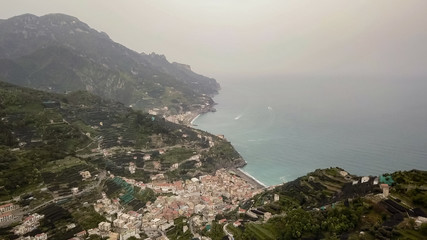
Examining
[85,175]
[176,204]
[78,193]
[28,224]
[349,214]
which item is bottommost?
[176,204]

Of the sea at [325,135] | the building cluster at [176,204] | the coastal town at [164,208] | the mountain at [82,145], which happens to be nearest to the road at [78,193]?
the coastal town at [164,208]

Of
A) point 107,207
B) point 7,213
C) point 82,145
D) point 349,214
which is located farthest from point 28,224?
point 349,214

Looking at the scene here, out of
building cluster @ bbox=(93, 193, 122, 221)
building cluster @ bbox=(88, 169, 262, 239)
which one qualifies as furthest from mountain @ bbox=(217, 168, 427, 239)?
building cluster @ bbox=(93, 193, 122, 221)

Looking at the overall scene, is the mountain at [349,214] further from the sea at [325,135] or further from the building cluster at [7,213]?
the sea at [325,135]

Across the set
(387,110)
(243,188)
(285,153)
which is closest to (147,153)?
(243,188)

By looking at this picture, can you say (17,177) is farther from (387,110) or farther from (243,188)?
(387,110)

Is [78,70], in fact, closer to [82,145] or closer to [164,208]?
[82,145]
